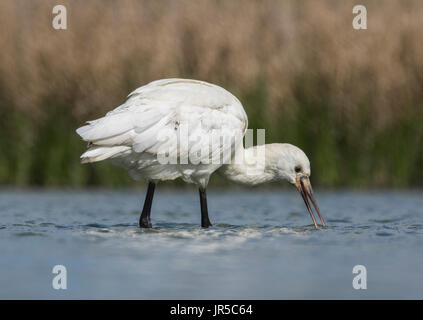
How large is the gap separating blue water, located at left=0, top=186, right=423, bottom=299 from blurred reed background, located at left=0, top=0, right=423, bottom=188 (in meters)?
1.20

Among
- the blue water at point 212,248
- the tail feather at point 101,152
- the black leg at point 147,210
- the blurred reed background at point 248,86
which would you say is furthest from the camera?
the blurred reed background at point 248,86

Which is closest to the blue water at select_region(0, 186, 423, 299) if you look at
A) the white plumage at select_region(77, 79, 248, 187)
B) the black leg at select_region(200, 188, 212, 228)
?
the black leg at select_region(200, 188, 212, 228)

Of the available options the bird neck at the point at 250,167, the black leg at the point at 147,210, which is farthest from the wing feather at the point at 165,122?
the black leg at the point at 147,210

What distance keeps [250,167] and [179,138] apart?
3.63ft

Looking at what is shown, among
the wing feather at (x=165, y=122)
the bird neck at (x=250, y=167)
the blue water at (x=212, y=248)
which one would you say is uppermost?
the wing feather at (x=165, y=122)

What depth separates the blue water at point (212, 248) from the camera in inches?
252

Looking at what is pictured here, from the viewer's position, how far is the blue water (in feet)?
21.0

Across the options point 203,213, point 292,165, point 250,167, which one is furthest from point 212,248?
point 292,165

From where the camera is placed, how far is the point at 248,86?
46.4ft

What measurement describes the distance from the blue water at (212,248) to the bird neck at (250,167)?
507mm

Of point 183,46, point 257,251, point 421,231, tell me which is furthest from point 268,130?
point 257,251

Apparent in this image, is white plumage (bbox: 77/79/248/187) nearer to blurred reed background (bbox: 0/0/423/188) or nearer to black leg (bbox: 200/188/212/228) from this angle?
black leg (bbox: 200/188/212/228)

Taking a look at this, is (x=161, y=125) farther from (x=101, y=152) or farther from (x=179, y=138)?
(x=101, y=152)

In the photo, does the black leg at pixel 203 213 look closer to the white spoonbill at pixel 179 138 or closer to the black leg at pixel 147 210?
the white spoonbill at pixel 179 138
